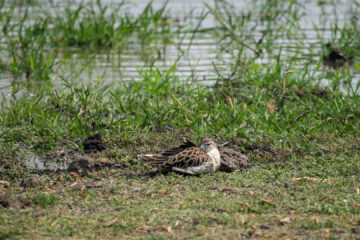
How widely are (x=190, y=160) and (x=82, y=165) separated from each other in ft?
3.16

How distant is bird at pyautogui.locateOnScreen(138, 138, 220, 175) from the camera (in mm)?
5570

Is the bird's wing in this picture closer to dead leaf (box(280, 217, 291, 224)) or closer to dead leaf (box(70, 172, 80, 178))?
dead leaf (box(70, 172, 80, 178))

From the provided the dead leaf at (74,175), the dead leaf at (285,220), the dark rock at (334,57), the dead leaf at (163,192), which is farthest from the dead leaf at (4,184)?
the dark rock at (334,57)

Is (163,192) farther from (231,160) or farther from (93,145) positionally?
(93,145)

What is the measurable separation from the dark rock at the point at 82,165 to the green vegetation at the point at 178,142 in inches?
2.7

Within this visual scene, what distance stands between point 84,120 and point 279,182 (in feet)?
8.14

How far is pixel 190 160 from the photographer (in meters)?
5.58

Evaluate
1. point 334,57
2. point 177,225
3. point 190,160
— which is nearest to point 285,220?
point 177,225

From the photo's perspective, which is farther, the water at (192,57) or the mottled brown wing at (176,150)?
the water at (192,57)

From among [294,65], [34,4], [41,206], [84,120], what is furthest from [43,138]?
[34,4]

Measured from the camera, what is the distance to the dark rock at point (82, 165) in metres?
5.77

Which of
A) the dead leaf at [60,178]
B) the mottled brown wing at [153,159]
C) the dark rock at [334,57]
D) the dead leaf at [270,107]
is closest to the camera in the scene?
the dead leaf at [60,178]

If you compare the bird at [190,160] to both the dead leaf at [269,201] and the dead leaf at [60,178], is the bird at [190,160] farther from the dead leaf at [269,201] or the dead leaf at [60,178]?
the dead leaf at [269,201]

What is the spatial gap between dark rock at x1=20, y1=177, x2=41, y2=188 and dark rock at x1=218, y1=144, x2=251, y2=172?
1.56 m
